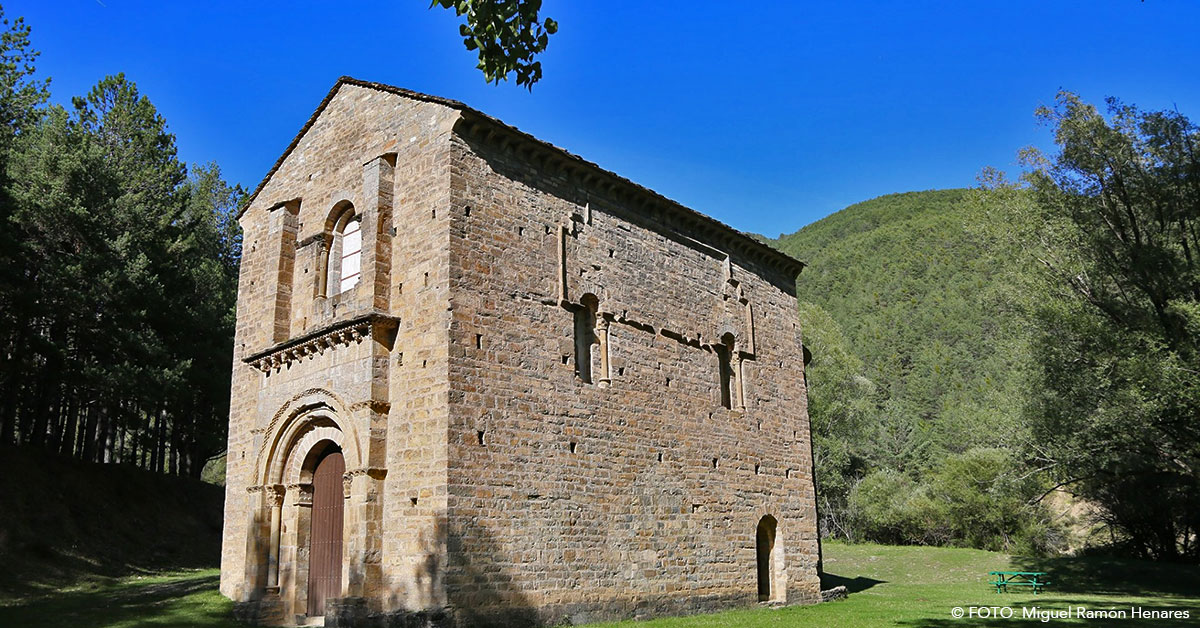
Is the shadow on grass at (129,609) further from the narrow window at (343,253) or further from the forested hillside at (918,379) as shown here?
the forested hillside at (918,379)

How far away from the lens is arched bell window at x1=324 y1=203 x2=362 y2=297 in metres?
15.7

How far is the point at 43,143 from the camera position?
993 inches

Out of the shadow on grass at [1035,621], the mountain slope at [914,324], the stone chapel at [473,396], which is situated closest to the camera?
the stone chapel at [473,396]

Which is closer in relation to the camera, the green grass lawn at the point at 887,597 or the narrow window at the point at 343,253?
the green grass lawn at the point at 887,597

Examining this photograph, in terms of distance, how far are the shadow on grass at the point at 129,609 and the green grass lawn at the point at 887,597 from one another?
0.02 meters

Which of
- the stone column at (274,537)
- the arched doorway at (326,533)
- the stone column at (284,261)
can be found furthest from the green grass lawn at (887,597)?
the stone column at (284,261)

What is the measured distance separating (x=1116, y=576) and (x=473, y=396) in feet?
75.1

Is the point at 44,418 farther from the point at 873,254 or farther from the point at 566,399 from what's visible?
the point at 873,254

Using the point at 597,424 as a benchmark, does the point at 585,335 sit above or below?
above

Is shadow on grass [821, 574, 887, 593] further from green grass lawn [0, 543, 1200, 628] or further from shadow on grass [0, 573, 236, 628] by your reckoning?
shadow on grass [0, 573, 236, 628]

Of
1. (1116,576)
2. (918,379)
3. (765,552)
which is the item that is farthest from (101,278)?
(918,379)

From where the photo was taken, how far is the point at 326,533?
14688 millimetres

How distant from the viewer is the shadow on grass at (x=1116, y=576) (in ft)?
75.8

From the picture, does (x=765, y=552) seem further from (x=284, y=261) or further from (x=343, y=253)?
(x=284, y=261)
